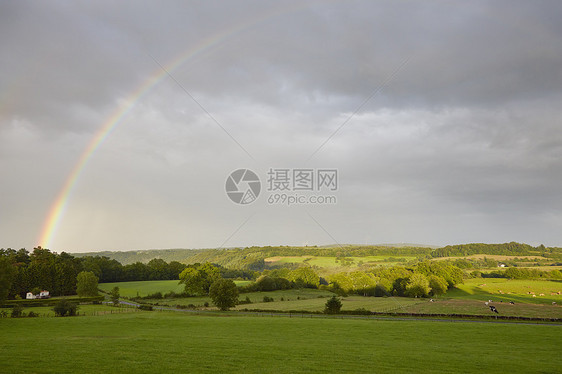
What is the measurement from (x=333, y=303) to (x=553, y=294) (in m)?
74.1

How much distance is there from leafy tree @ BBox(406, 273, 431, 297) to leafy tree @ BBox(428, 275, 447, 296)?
425cm

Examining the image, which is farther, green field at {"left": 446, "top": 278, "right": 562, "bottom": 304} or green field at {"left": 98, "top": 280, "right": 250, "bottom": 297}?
green field at {"left": 98, "top": 280, "right": 250, "bottom": 297}

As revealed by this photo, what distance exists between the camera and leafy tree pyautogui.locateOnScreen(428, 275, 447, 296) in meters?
111

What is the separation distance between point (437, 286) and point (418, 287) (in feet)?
27.9

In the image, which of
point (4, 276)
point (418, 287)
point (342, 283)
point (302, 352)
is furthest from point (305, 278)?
point (302, 352)

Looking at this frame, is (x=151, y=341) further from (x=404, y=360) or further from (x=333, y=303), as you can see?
(x=333, y=303)

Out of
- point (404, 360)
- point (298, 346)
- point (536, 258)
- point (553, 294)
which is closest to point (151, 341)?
point (298, 346)

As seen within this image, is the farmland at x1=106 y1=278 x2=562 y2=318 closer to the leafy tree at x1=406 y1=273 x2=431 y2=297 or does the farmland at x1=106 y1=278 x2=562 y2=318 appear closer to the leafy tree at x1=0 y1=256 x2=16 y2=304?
the leafy tree at x1=406 y1=273 x2=431 y2=297

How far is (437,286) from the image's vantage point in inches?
4370

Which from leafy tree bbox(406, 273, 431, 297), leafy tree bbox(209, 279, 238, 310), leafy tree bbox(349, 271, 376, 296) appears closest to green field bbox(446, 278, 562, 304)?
leafy tree bbox(406, 273, 431, 297)

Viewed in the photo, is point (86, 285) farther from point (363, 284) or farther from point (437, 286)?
point (437, 286)

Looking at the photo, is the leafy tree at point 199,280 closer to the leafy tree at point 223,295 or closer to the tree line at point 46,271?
the tree line at point 46,271

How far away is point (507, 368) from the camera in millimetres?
19953

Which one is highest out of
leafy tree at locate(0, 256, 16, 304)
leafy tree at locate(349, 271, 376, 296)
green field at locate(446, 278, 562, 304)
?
leafy tree at locate(0, 256, 16, 304)
